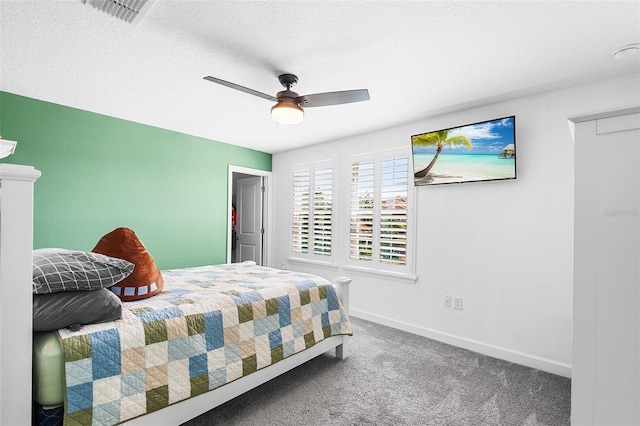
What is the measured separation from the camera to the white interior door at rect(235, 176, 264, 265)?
17.5 ft

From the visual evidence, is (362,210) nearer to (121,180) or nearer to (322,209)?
(322,209)

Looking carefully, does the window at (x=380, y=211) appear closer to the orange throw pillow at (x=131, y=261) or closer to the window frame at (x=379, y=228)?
the window frame at (x=379, y=228)

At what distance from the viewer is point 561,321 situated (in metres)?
2.69

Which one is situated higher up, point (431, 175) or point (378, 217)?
point (431, 175)

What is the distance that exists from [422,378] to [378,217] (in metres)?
1.85

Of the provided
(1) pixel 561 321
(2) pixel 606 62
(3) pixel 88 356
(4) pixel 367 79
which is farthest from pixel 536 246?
(3) pixel 88 356

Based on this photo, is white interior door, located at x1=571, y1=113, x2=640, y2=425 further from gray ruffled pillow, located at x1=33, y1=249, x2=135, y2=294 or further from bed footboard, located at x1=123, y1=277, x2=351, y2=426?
gray ruffled pillow, located at x1=33, y1=249, x2=135, y2=294

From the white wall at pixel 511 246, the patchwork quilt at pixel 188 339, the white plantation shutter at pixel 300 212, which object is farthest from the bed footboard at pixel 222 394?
the white plantation shutter at pixel 300 212

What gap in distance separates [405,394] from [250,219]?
384 centimetres

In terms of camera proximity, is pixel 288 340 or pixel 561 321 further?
pixel 561 321

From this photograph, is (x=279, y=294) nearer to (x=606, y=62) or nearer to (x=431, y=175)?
(x=431, y=175)

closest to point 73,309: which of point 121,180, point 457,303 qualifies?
point 121,180

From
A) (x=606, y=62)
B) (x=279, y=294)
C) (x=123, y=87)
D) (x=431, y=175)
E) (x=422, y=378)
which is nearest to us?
(x=606, y=62)

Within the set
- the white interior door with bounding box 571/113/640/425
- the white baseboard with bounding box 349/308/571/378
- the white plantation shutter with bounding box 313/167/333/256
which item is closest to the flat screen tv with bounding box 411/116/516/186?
the white plantation shutter with bounding box 313/167/333/256
